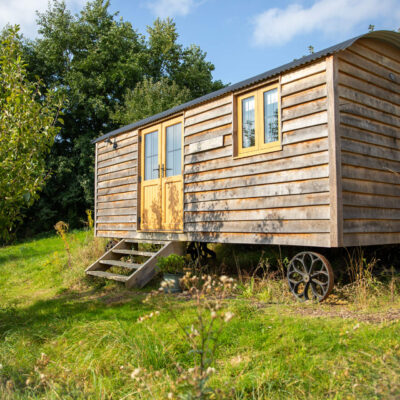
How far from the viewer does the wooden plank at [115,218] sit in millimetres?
8602

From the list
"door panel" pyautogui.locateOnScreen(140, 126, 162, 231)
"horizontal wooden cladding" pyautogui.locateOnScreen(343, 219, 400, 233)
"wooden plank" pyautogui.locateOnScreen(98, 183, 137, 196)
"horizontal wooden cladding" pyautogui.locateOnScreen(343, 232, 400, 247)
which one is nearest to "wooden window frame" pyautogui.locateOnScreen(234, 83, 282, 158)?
"horizontal wooden cladding" pyautogui.locateOnScreen(343, 219, 400, 233)

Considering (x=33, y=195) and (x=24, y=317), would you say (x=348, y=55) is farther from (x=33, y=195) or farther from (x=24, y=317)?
(x=24, y=317)

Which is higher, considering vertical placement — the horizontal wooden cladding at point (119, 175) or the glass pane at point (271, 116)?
the glass pane at point (271, 116)

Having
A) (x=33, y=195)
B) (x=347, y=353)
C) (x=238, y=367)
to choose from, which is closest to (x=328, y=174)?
(x=347, y=353)

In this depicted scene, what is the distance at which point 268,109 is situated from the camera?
579 centimetres

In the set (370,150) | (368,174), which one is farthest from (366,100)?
(368,174)

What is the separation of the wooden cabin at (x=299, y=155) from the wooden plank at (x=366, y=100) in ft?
0.05

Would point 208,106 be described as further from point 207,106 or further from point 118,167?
point 118,167

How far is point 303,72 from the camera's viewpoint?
5246 millimetres

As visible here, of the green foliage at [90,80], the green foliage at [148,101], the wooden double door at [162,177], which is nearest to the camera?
the wooden double door at [162,177]

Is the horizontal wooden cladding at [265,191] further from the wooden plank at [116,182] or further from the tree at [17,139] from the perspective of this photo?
the tree at [17,139]

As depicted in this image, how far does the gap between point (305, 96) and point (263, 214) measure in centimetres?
169

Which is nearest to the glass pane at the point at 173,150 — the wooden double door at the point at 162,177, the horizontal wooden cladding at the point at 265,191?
the wooden double door at the point at 162,177

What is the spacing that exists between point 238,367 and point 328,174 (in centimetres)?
271
